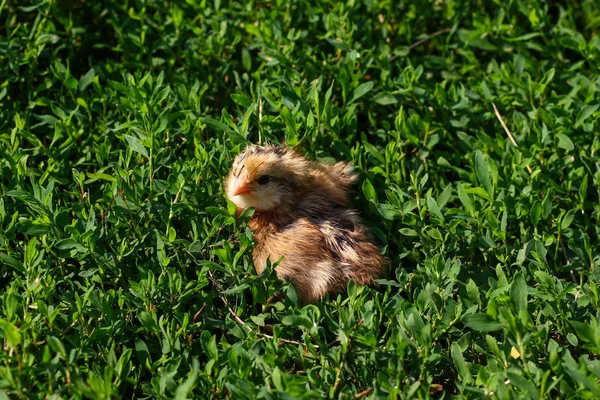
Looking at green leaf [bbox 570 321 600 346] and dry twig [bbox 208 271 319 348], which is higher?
green leaf [bbox 570 321 600 346]

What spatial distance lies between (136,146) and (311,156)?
107cm

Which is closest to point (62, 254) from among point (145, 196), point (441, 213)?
point (145, 196)

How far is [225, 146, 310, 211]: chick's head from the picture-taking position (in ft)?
14.5

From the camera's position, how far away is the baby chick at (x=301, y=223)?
437 centimetres

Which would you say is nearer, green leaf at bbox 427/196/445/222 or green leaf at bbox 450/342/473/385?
green leaf at bbox 450/342/473/385

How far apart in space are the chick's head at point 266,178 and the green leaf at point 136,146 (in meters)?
0.48

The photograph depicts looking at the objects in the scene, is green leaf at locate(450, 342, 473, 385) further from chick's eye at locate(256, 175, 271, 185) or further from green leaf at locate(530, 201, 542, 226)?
chick's eye at locate(256, 175, 271, 185)

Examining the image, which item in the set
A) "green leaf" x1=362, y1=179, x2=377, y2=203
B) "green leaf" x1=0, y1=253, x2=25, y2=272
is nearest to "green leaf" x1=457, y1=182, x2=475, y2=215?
"green leaf" x1=362, y1=179, x2=377, y2=203

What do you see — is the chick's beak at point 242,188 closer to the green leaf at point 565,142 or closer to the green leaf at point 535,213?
the green leaf at point 535,213

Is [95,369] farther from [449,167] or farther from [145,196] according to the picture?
[449,167]

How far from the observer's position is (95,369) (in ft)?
12.7

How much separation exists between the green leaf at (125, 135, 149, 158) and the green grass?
0.07 meters

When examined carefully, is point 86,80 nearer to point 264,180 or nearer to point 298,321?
point 264,180

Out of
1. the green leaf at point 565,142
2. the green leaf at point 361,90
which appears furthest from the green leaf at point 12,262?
the green leaf at point 565,142
